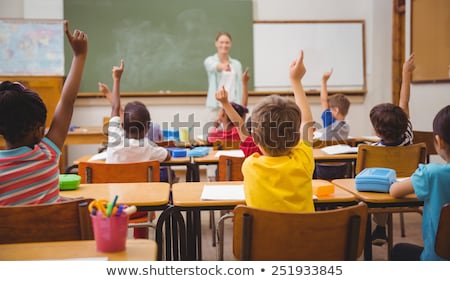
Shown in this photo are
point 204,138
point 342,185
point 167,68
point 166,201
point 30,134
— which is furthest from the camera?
point 167,68

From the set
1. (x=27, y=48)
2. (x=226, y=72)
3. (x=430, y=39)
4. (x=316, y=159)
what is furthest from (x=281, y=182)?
(x=27, y=48)

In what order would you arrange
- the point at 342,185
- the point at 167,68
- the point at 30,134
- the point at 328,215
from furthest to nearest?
1. the point at 167,68
2. the point at 342,185
3. the point at 30,134
4. the point at 328,215

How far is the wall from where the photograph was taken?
6660mm

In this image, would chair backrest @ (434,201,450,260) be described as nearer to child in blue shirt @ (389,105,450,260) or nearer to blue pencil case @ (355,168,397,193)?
child in blue shirt @ (389,105,450,260)

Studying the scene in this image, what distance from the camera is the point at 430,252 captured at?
66.7 inches

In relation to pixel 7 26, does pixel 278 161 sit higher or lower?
lower

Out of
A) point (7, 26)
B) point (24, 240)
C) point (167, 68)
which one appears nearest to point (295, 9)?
point (167, 68)

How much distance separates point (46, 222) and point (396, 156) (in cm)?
200

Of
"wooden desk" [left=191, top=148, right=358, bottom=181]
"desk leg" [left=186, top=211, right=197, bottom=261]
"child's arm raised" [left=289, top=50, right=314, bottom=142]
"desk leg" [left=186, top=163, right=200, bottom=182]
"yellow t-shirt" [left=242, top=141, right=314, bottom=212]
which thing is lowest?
"desk leg" [left=186, top=211, right=197, bottom=261]

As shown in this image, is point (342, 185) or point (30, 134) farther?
point (342, 185)

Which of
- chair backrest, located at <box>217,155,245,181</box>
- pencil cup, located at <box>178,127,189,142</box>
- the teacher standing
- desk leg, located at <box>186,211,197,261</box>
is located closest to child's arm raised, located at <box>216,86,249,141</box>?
chair backrest, located at <box>217,155,245,181</box>

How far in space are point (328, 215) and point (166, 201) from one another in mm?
738

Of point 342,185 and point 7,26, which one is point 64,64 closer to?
point 7,26

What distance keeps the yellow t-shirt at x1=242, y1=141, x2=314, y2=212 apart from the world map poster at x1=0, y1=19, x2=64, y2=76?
5.17 metres
